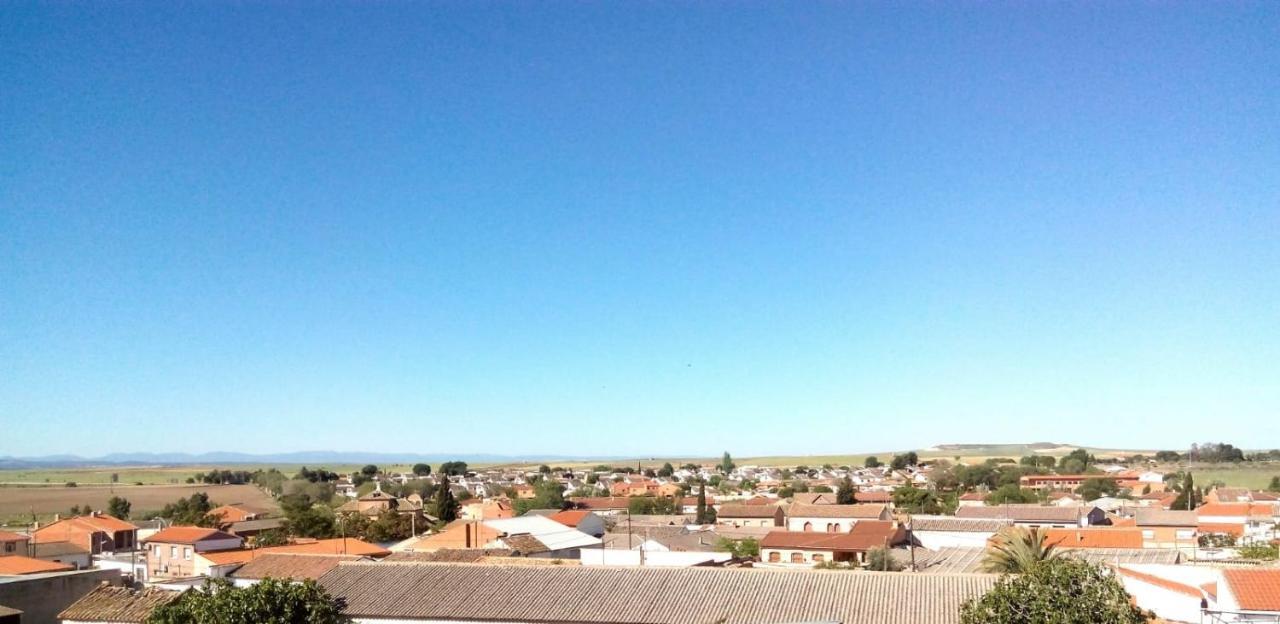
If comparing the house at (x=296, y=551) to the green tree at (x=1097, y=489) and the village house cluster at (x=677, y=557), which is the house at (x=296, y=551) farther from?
the green tree at (x=1097, y=489)

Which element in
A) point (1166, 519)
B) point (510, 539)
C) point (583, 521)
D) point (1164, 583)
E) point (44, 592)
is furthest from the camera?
point (583, 521)

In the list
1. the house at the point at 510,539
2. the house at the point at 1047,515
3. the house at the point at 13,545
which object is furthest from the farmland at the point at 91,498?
the house at the point at 1047,515

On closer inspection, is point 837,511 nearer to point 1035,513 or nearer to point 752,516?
point 752,516

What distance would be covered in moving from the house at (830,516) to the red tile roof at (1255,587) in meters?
43.3

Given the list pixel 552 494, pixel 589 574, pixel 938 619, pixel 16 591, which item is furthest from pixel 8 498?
pixel 938 619

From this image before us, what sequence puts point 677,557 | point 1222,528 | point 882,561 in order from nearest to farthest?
point 677,557 → point 882,561 → point 1222,528

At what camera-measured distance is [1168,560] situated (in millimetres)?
32031

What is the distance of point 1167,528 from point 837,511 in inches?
776

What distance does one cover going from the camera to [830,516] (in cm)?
6456

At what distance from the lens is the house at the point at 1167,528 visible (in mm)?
50938

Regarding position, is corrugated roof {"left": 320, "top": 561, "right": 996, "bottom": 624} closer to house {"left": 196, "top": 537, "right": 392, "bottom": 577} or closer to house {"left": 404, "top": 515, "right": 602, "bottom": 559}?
house {"left": 404, "top": 515, "right": 602, "bottom": 559}

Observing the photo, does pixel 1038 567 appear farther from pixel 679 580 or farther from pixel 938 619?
pixel 679 580

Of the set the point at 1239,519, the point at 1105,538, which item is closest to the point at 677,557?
the point at 1105,538

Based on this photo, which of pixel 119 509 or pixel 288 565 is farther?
pixel 119 509
